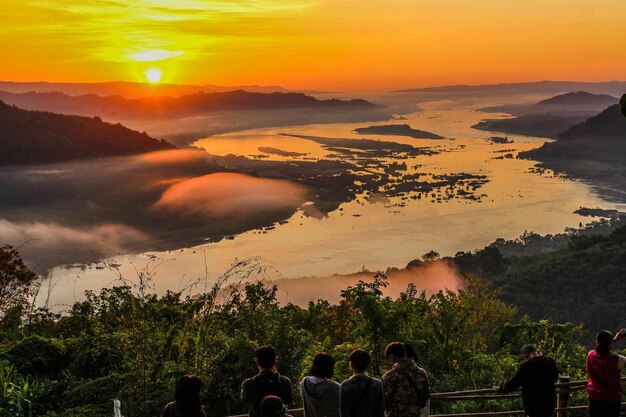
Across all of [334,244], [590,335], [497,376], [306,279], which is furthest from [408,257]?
[497,376]

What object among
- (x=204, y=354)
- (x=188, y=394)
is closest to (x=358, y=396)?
(x=188, y=394)

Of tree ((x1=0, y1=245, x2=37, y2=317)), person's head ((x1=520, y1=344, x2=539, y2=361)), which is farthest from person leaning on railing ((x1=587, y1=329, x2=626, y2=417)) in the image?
tree ((x1=0, y1=245, x2=37, y2=317))

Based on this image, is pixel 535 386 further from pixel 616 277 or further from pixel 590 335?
pixel 616 277

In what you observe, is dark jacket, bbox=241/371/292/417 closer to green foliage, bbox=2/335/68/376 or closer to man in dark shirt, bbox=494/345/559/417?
man in dark shirt, bbox=494/345/559/417

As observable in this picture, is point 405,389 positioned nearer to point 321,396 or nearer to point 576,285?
point 321,396

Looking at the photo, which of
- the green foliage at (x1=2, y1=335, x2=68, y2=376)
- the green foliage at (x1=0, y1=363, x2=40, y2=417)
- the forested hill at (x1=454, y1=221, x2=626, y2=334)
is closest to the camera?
the green foliage at (x1=0, y1=363, x2=40, y2=417)

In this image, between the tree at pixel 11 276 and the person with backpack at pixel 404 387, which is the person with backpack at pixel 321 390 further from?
the tree at pixel 11 276

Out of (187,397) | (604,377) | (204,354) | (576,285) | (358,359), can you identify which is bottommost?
(576,285)
